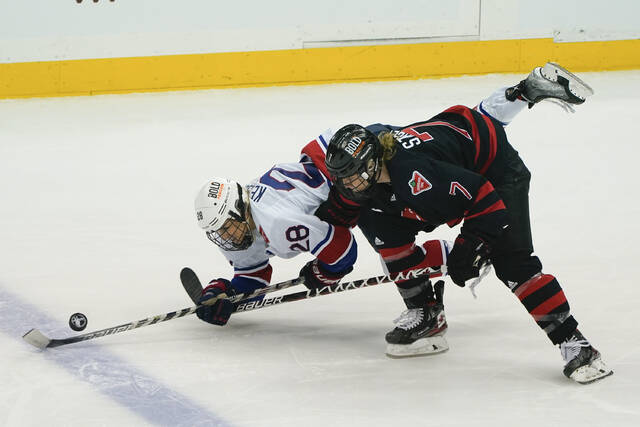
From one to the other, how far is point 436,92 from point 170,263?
149 inches

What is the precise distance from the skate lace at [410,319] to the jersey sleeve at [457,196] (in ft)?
1.64

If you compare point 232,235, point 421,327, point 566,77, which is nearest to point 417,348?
point 421,327

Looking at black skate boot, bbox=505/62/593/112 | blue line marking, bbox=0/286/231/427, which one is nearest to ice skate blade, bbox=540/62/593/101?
black skate boot, bbox=505/62/593/112

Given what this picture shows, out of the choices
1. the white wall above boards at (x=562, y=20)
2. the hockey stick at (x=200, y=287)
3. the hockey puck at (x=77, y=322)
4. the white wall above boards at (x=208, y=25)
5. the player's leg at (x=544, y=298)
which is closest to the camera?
the player's leg at (x=544, y=298)

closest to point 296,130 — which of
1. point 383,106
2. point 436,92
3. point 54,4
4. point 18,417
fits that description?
point 383,106

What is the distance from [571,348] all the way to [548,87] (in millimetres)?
942

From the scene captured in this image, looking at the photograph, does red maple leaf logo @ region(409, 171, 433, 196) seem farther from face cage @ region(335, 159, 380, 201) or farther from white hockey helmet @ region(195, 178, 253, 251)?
white hockey helmet @ region(195, 178, 253, 251)

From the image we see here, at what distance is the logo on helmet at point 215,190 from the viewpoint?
2.84m

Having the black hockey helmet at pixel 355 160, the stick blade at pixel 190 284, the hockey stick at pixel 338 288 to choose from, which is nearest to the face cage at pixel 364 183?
the black hockey helmet at pixel 355 160

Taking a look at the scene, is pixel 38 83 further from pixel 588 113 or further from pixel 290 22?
pixel 588 113

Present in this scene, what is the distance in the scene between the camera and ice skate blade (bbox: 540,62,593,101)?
3.11 metres

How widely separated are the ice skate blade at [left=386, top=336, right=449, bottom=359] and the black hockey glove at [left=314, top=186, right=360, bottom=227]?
16.2 inches

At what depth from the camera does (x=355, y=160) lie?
8.23 feet

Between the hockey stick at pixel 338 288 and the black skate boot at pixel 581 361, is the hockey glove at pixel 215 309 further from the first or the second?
the black skate boot at pixel 581 361
